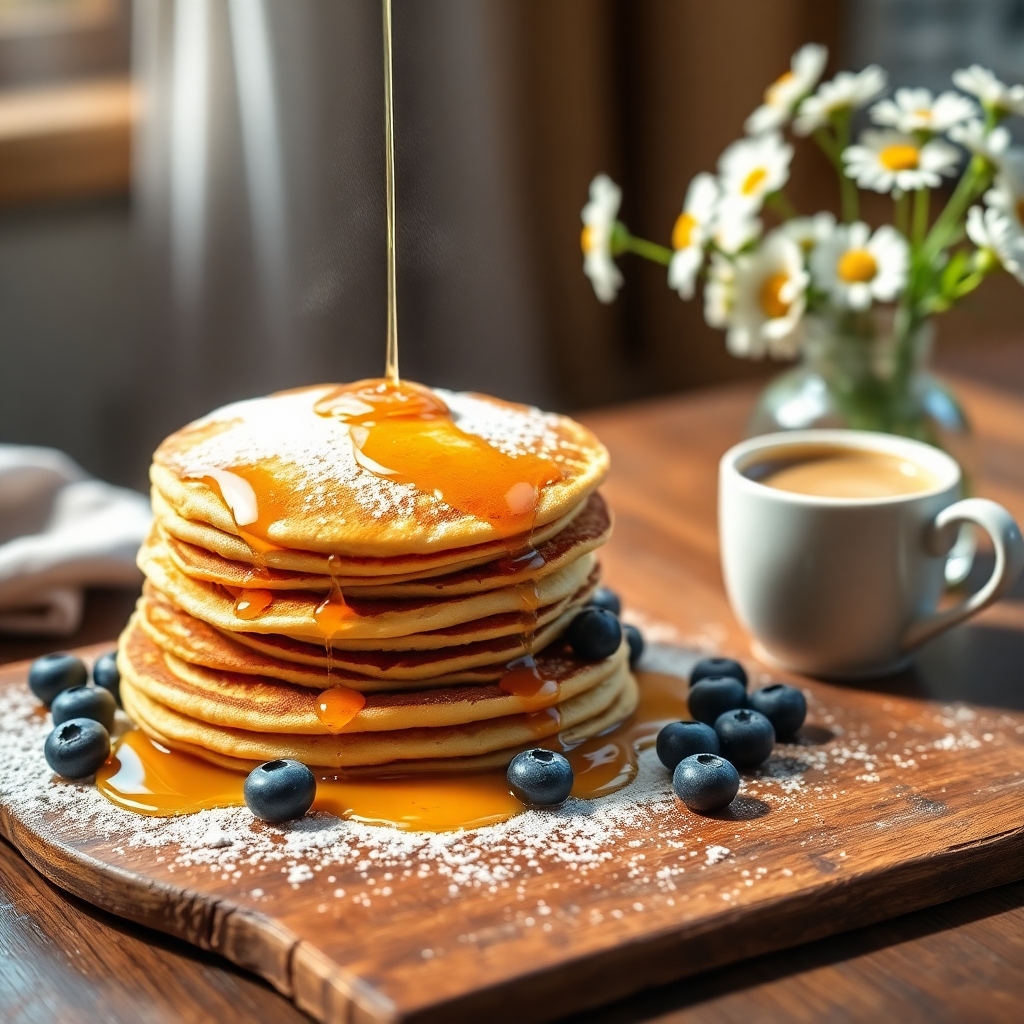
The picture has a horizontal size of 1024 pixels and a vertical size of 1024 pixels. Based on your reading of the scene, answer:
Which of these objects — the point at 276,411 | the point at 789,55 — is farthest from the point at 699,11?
the point at 276,411

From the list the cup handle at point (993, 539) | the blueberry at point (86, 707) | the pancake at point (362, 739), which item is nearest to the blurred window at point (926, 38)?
the cup handle at point (993, 539)

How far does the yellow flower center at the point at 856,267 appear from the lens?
1452 millimetres

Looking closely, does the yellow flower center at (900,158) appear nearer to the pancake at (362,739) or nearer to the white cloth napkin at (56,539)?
the pancake at (362,739)

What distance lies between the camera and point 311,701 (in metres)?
1.09

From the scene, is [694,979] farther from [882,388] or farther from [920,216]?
[920,216]

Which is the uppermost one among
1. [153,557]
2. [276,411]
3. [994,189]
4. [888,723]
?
[994,189]

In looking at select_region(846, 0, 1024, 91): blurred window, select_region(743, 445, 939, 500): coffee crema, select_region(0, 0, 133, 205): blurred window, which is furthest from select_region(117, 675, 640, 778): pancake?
select_region(846, 0, 1024, 91): blurred window

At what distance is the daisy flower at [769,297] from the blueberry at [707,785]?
22.4 inches

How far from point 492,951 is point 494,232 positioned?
2.43 meters

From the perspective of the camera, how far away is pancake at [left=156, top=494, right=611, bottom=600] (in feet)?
3.51

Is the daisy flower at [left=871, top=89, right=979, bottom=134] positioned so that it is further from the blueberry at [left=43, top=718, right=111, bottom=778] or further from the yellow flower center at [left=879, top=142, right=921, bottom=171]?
the blueberry at [left=43, top=718, right=111, bottom=778]

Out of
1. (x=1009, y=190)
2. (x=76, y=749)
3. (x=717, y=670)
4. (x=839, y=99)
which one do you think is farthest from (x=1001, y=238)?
(x=76, y=749)

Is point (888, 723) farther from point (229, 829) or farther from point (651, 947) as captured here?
point (229, 829)

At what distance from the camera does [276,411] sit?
124 centimetres
